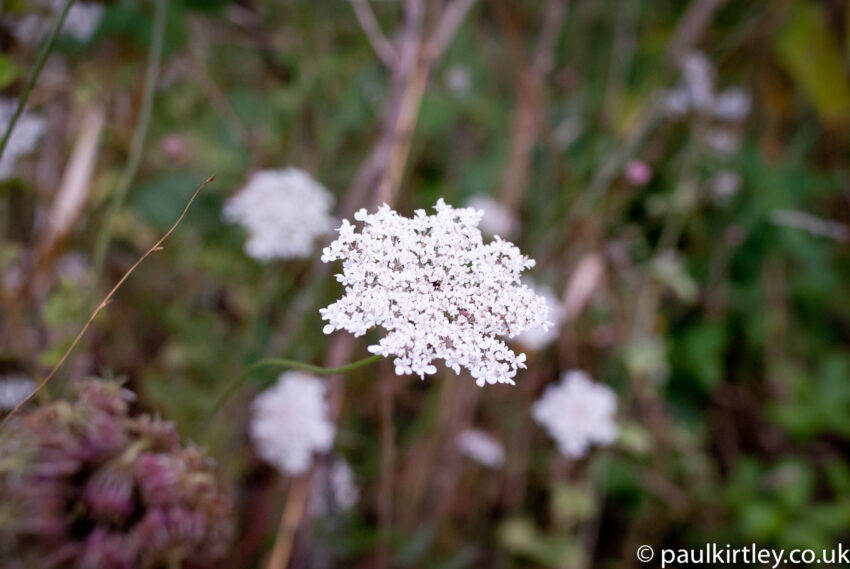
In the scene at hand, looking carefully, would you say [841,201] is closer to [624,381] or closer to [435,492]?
[624,381]

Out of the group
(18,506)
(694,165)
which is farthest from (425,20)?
(18,506)

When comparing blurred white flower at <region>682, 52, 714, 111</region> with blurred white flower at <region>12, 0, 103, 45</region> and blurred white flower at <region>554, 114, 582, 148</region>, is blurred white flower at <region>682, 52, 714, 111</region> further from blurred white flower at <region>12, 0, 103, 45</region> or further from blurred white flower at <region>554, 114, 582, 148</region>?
blurred white flower at <region>12, 0, 103, 45</region>

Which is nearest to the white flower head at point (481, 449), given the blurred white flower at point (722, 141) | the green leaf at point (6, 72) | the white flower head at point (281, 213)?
the white flower head at point (281, 213)

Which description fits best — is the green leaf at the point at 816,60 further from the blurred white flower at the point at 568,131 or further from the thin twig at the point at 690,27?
the blurred white flower at the point at 568,131

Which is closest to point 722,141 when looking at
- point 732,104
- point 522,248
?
point 732,104

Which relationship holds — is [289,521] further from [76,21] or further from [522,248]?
[76,21]

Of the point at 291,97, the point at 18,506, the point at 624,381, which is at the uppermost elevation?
the point at 291,97
